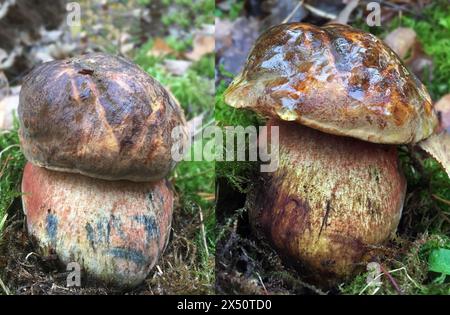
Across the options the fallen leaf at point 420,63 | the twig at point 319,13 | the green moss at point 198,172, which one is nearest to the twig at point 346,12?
the twig at point 319,13

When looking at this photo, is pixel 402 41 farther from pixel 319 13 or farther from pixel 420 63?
pixel 319 13

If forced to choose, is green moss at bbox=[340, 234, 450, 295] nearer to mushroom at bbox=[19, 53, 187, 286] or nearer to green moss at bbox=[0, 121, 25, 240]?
mushroom at bbox=[19, 53, 187, 286]

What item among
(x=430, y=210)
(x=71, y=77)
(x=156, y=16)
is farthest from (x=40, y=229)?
(x=156, y=16)

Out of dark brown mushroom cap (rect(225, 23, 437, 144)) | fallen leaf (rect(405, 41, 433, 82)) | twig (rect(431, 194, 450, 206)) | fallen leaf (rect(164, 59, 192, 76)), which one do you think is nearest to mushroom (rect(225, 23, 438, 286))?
dark brown mushroom cap (rect(225, 23, 437, 144))

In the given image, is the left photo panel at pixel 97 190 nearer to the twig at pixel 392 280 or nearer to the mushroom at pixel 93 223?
the mushroom at pixel 93 223

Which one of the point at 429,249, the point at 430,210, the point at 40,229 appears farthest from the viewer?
the point at 430,210

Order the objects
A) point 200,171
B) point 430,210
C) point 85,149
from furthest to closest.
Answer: point 200,171
point 430,210
point 85,149

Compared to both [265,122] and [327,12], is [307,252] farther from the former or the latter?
[327,12]
